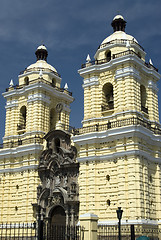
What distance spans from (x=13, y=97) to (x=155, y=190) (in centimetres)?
1935

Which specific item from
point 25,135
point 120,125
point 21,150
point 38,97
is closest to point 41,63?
point 38,97

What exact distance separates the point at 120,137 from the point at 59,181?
8.09 metres

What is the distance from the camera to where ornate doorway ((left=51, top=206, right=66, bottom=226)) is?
2980cm

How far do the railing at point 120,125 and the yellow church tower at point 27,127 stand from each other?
3.87m

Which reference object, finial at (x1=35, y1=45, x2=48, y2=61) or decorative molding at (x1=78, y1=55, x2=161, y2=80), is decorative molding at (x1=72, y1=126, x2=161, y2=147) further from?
finial at (x1=35, y1=45, x2=48, y2=61)

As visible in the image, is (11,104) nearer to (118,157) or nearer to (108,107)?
(108,107)

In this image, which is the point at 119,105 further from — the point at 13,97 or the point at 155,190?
the point at 13,97

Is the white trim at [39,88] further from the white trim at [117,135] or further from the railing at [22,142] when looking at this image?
the white trim at [117,135]

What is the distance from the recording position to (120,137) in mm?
26547

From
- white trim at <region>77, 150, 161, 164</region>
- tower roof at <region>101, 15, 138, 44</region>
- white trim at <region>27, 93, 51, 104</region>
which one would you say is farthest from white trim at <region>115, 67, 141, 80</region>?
white trim at <region>27, 93, 51, 104</region>

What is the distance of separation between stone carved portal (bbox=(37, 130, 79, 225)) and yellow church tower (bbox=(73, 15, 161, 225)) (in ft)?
5.31

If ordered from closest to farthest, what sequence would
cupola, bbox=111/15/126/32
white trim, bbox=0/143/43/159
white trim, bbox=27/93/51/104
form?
white trim, bbox=0/143/43/159
cupola, bbox=111/15/126/32
white trim, bbox=27/93/51/104

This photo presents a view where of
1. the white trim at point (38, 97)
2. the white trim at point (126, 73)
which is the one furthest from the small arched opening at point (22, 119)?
the white trim at point (126, 73)

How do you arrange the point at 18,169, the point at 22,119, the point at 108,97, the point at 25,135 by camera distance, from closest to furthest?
the point at 108,97 < the point at 18,169 < the point at 25,135 < the point at 22,119
